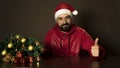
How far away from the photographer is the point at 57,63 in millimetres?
1393

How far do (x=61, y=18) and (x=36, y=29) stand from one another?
0.50m

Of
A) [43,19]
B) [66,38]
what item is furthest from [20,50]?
[43,19]

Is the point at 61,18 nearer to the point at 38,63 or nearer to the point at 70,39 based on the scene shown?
the point at 70,39

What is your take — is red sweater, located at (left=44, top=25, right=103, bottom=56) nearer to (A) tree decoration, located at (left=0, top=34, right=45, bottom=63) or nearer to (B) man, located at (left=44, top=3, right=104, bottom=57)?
(B) man, located at (left=44, top=3, right=104, bottom=57)

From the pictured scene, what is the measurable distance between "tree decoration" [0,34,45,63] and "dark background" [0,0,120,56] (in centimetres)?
89

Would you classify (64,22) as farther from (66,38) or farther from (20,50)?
(20,50)

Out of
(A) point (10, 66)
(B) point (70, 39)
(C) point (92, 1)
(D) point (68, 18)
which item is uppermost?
(C) point (92, 1)

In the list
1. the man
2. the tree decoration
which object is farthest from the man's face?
the tree decoration

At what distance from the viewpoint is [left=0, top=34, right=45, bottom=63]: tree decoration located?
4.54ft

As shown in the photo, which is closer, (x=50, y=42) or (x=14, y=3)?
(x=50, y=42)

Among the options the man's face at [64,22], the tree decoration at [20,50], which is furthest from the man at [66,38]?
the tree decoration at [20,50]

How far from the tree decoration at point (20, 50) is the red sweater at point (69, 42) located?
41cm

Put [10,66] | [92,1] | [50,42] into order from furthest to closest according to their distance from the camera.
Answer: [92,1] → [50,42] → [10,66]

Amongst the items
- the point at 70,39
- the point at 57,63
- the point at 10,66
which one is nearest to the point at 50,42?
the point at 70,39
